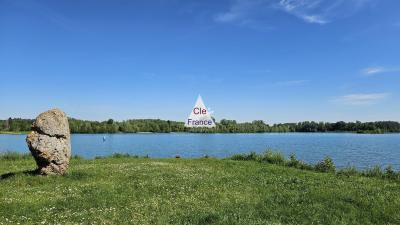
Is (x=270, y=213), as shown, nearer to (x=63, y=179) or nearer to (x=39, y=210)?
(x=39, y=210)

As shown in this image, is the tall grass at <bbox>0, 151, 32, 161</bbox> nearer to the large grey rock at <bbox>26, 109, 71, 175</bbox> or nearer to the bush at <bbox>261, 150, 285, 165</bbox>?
the large grey rock at <bbox>26, 109, 71, 175</bbox>

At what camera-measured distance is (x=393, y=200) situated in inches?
623

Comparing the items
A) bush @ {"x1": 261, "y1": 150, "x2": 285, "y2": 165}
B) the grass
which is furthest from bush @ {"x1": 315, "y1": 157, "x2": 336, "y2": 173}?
the grass

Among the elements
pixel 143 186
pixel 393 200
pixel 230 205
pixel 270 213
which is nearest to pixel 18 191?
pixel 143 186

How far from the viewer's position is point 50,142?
23078 millimetres

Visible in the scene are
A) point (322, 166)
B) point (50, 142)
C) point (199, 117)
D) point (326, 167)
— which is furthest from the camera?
point (199, 117)

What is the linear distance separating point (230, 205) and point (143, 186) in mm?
5539

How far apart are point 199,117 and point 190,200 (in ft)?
92.3

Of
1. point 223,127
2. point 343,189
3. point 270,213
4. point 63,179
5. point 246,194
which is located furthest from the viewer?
point 223,127

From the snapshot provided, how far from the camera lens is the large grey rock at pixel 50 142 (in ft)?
74.4

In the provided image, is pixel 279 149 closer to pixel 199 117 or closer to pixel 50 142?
pixel 199 117

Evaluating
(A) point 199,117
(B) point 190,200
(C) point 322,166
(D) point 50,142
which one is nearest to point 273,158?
(C) point 322,166

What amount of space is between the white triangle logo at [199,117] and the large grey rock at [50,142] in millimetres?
20367

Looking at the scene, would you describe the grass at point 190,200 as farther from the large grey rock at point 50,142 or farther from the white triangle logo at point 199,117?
the white triangle logo at point 199,117
